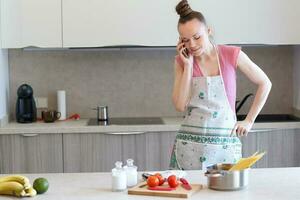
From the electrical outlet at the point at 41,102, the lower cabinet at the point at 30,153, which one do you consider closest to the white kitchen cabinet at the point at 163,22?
the electrical outlet at the point at 41,102

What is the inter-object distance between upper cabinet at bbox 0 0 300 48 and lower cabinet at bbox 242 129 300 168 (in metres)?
0.65

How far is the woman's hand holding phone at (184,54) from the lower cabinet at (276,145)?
1340 millimetres

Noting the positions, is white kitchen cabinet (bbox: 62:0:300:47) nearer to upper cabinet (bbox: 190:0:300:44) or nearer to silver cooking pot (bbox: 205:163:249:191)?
upper cabinet (bbox: 190:0:300:44)

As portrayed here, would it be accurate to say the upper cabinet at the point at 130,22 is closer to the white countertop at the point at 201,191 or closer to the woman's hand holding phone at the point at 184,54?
the woman's hand holding phone at the point at 184,54

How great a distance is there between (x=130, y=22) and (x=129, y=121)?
0.72 meters

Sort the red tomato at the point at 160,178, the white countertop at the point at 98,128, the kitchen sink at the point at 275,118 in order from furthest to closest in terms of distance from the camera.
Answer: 1. the kitchen sink at the point at 275,118
2. the white countertop at the point at 98,128
3. the red tomato at the point at 160,178

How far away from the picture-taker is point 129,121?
389 centimetres

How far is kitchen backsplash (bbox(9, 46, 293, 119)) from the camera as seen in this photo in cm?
406

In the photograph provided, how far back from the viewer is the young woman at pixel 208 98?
2.48 meters

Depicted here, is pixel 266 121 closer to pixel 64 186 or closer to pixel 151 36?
pixel 151 36

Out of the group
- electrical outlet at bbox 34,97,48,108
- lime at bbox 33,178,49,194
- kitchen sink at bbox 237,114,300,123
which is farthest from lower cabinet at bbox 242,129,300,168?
lime at bbox 33,178,49,194

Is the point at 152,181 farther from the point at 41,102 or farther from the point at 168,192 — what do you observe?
the point at 41,102

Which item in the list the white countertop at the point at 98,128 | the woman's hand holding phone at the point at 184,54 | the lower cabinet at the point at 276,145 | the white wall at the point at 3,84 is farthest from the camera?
the white wall at the point at 3,84

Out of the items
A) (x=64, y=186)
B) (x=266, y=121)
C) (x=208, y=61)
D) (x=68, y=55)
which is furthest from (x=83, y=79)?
(x=64, y=186)
